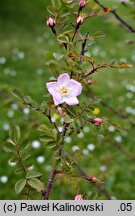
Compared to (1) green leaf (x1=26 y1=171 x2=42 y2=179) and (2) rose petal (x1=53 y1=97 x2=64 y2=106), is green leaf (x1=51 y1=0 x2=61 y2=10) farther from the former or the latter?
(1) green leaf (x1=26 y1=171 x2=42 y2=179)

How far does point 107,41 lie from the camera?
6.82 meters

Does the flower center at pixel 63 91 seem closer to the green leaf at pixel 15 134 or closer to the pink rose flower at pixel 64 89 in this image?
the pink rose flower at pixel 64 89

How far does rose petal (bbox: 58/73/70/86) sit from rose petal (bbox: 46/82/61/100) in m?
0.02

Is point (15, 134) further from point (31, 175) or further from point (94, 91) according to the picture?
point (94, 91)

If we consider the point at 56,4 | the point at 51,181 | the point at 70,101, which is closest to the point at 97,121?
the point at 70,101

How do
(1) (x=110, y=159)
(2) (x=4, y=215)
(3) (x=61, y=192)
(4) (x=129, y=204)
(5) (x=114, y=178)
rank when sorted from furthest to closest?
(1) (x=110, y=159)
(5) (x=114, y=178)
(3) (x=61, y=192)
(4) (x=129, y=204)
(2) (x=4, y=215)

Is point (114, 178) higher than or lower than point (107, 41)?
lower

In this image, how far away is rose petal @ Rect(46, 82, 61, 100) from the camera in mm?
1352

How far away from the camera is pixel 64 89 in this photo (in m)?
1.36

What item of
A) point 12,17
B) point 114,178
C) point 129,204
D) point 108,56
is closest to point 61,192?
point 114,178

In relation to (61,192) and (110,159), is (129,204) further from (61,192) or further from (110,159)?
(110,159)

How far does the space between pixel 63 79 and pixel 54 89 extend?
5cm

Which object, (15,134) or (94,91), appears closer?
(15,134)

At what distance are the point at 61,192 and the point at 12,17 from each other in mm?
4727
